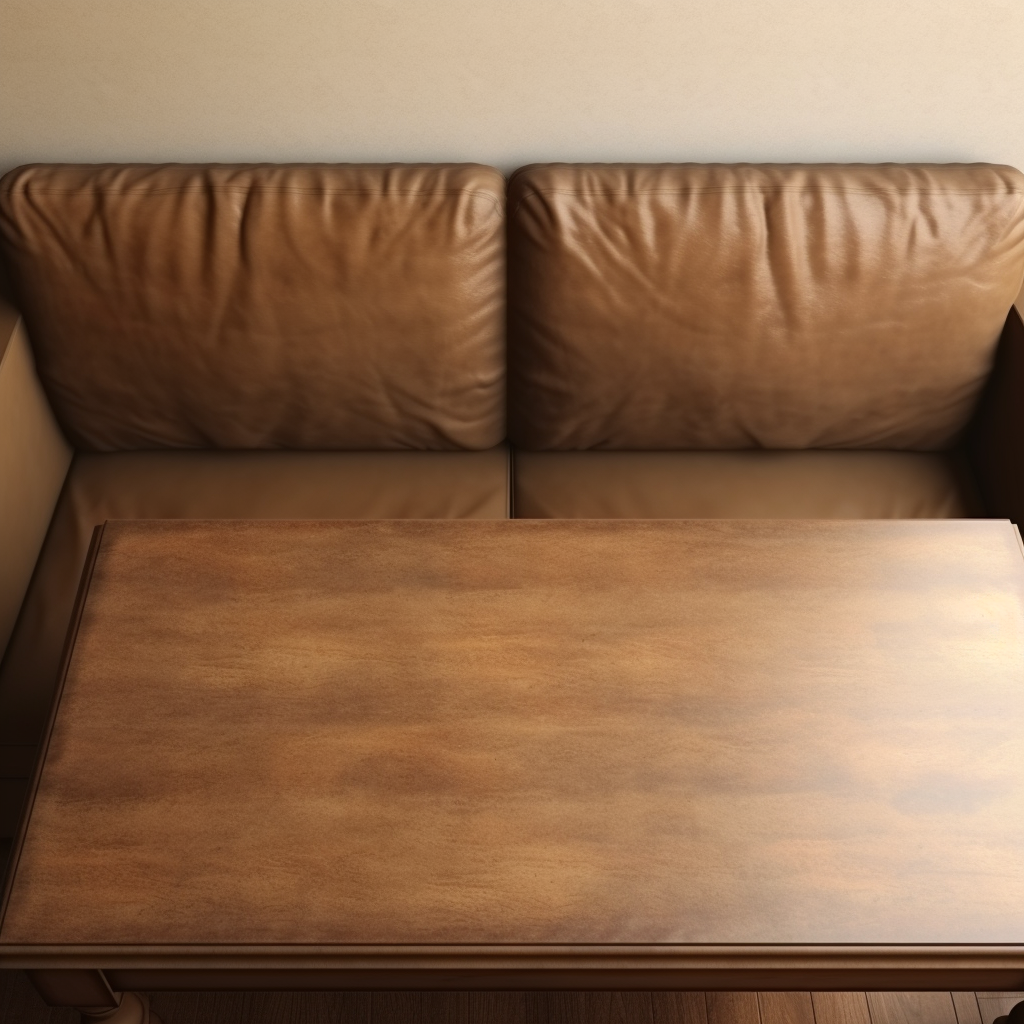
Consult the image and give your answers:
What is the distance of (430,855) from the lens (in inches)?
41.3

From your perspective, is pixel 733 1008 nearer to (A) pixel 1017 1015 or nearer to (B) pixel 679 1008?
(B) pixel 679 1008

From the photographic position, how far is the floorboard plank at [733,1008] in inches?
60.4

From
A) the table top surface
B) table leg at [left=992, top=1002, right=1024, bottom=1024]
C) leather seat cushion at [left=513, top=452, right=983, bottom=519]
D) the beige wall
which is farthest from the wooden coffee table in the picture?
the beige wall

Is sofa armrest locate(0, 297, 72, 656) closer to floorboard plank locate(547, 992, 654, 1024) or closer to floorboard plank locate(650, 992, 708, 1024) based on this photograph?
floorboard plank locate(547, 992, 654, 1024)

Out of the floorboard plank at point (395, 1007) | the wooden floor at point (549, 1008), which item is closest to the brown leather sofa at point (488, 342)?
the wooden floor at point (549, 1008)

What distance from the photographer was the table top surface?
1.02 m

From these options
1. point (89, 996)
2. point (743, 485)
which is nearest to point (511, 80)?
point (743, 485)

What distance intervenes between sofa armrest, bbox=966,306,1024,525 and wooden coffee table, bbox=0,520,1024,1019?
1.14 feet

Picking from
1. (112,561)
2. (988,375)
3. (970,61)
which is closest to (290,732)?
(112,561)

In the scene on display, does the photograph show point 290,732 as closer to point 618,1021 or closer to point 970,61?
point 618,1021

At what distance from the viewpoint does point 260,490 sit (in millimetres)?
1696

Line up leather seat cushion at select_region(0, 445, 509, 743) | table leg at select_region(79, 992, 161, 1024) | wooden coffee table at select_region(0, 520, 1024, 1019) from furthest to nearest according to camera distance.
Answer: leather seat cushion at select_region(0, 445, 509, 743) < table leg at select_region(79, 992, 161, 1024) < wooden coffee table at select_region(0, 520, 1024, 1019)

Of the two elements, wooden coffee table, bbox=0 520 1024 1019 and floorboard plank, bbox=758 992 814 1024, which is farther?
floorboard plank, bbox=758 992 814 1024

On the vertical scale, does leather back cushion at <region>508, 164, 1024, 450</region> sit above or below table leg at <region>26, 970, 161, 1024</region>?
above
